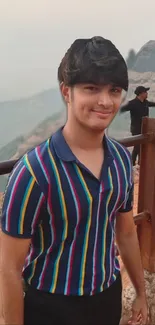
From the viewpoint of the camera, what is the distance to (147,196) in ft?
8.03

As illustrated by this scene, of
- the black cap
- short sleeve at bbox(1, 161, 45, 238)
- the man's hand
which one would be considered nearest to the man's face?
short sleeve at bbox(1, 161, 45, 238)

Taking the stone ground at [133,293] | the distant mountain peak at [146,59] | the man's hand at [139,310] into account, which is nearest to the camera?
the man's hand at [139,310]

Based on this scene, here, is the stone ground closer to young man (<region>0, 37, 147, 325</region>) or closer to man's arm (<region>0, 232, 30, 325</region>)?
young man (<region>0, 37, 147, 325</region>)

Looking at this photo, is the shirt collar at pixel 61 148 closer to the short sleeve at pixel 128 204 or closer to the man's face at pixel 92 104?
the man's face at pixel 92 104

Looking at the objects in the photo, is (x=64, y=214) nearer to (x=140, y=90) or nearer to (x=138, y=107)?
(x=138, y=107)

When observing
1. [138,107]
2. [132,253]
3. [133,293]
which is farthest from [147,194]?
[138,107]

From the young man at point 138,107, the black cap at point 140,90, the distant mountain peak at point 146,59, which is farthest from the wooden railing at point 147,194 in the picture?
the distant mountain peak at point 146,59

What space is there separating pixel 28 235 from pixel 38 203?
0.09 m

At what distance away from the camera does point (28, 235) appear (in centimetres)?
108

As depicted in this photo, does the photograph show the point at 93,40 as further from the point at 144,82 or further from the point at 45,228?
the point at 144,82

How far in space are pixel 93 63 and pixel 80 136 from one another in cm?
20

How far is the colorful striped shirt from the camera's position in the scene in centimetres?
105

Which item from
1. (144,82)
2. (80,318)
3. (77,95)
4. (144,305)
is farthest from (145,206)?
(144,82)

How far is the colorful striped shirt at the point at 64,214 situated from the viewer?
3.46 feet
